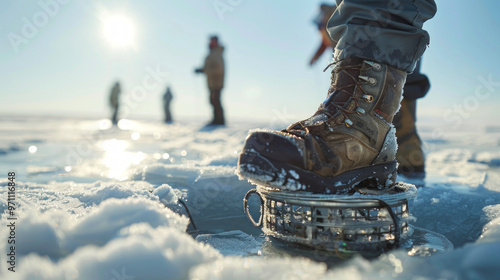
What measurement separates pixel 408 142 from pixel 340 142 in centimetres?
235

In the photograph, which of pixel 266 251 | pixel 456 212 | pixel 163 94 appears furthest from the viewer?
pixel 163 94

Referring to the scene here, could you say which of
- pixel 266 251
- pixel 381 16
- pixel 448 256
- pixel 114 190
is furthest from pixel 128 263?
pixel 381 16

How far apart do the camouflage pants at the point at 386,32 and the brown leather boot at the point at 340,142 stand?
49 mm

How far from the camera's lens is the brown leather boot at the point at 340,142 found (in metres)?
1.37

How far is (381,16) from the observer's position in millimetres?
1585

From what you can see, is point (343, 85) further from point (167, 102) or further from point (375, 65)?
point (167, 102)

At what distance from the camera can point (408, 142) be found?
11.6 feet

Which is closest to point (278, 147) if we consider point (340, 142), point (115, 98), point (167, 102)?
point (340, 142)

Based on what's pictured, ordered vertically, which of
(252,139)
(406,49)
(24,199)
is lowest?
(24,199)

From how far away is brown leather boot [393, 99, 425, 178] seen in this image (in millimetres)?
3521

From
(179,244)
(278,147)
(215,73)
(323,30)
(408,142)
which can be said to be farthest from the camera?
(215,73)

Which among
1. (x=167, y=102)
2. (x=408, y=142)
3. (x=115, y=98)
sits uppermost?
(x=408, y=142)

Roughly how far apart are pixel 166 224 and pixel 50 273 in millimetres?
415

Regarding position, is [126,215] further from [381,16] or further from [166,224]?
[381,16]
